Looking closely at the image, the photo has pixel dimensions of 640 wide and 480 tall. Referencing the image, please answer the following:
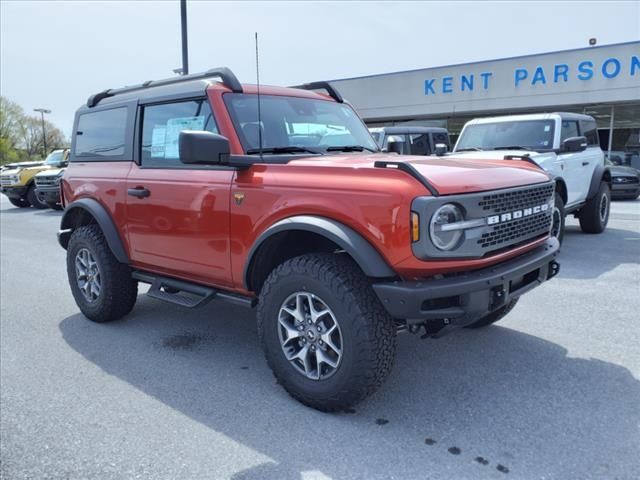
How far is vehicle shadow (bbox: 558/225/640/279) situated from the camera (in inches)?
254

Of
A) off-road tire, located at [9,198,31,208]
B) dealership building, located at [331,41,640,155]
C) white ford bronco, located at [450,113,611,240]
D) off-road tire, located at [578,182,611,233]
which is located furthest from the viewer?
dealership building, located at [331,41,640,155]

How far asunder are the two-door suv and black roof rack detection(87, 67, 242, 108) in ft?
0.08

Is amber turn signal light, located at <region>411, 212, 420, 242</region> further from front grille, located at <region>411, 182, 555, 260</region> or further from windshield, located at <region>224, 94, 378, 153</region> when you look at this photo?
windshield, located at <region>224, 94, 378, 153</region>

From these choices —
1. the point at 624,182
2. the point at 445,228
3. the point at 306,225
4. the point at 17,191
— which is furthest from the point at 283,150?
the point at 17,191

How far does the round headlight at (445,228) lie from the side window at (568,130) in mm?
5920

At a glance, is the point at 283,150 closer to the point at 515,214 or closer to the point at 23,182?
the point at 515,214

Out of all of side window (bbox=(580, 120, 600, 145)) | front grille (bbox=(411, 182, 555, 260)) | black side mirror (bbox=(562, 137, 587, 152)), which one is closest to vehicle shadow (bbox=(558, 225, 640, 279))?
black side mirror (bbox=(562, 137, 587, 152))

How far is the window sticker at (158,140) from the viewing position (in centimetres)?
425

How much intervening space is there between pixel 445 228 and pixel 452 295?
1.14 feet

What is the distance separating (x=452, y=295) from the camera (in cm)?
276

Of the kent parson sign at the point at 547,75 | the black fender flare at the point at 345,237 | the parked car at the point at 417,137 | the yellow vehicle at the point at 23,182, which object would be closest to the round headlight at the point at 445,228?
the black fender flare at the point at 345,237

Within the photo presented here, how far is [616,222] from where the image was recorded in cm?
1063

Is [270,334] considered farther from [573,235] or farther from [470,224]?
[573,235]

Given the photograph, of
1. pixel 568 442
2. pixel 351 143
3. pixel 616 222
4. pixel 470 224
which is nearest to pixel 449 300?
pixel 470 224
